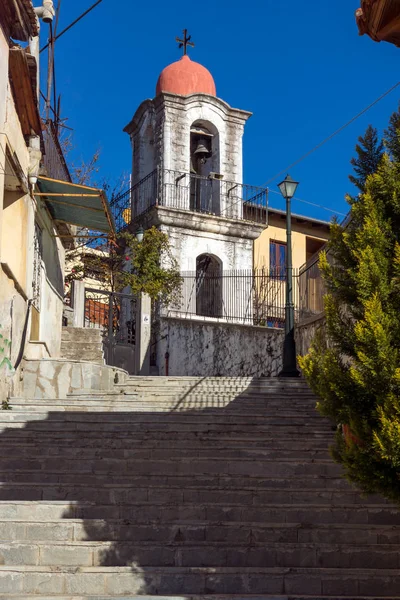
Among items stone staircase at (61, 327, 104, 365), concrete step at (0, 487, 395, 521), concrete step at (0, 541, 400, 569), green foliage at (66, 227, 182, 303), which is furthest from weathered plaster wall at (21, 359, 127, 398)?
green foliage at (66, 227, 182, 303)

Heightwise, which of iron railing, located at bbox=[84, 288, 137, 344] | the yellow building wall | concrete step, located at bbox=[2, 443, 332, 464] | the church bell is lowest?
concrete step, located at bbox=[2, 443, 332, 464]

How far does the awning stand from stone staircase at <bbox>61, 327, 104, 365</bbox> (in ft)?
8.28

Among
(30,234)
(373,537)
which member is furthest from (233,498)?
(30,234)

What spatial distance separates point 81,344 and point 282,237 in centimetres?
1643

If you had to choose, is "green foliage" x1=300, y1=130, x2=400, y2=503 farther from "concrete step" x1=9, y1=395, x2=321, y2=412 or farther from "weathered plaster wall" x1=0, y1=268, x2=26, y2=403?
"weathered plaster wall" x1=0, y1=268, x2=26, y2=403

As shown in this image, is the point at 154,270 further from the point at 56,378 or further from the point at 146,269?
the point at 56,378

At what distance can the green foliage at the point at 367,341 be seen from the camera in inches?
227

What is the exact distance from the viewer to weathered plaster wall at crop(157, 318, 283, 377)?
2020 cm

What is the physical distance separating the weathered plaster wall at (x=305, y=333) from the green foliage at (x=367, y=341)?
964 cm

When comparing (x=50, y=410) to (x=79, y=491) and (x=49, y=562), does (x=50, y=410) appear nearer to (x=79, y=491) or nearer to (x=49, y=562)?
(x=79, y=491)

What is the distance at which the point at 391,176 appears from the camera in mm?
6438

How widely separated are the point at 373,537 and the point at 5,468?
4200mm

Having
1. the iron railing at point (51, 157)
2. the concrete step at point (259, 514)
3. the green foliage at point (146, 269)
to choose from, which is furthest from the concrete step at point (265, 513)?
the green foliage at point (146, 269)

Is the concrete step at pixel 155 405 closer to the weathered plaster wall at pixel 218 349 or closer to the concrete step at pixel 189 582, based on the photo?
the concrete step at pixel 189 582
